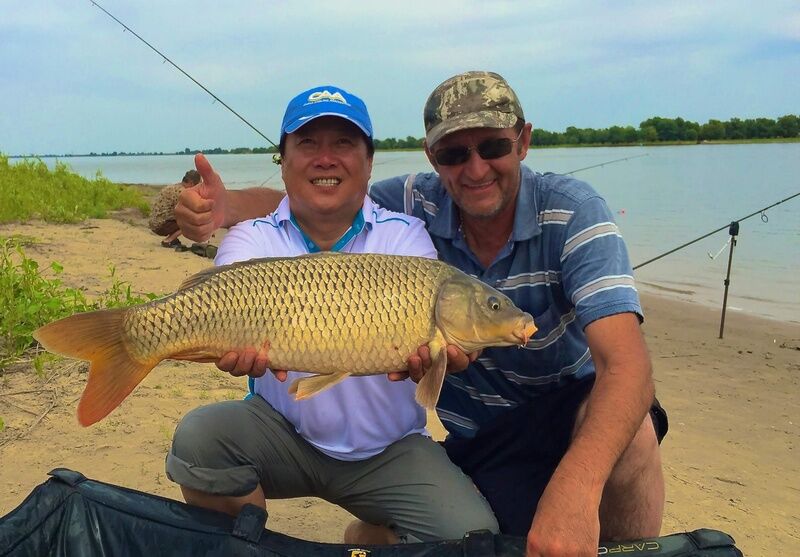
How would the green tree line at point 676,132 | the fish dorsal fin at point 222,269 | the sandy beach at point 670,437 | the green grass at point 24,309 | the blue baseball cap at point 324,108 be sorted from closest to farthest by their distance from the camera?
the fish dorsal fin at point 222,269 → the blue baseball cap at point 324,108 → the sandy beach at point 670,437 → the green grass at point 24,309 → the green tree line at point 676,132

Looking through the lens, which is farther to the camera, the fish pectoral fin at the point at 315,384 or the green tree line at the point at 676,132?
the green tree line at the point at 676,132

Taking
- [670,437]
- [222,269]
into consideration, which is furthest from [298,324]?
[670,437]

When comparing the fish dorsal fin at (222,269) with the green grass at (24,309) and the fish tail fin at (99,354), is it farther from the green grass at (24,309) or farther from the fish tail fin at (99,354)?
the green grass at (24,309)

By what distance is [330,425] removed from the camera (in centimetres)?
226

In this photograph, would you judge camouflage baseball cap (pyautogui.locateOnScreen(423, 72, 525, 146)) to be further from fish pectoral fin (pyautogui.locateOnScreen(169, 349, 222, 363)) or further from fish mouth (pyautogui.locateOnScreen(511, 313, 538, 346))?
fish pectoral fin (pyautogui.locateOnScreen(169, 349, 222, 363))

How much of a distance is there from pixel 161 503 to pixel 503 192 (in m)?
1.49

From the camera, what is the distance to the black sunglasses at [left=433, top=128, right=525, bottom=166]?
2.40 meters

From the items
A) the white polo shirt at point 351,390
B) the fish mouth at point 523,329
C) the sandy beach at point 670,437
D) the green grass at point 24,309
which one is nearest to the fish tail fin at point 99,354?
the white polo shirt at point 351,390

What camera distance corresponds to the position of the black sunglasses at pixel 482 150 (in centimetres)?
240

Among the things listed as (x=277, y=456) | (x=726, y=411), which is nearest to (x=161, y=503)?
(x=277, y=456)

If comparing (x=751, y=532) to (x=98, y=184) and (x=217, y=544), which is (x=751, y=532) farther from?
(x=98, y=184)

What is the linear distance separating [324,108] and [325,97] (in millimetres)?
67

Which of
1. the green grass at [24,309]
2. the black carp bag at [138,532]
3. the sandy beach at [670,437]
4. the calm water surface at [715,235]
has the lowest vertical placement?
the calm water surface at [715,235]

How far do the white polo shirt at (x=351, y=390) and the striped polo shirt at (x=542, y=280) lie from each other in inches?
6.2
